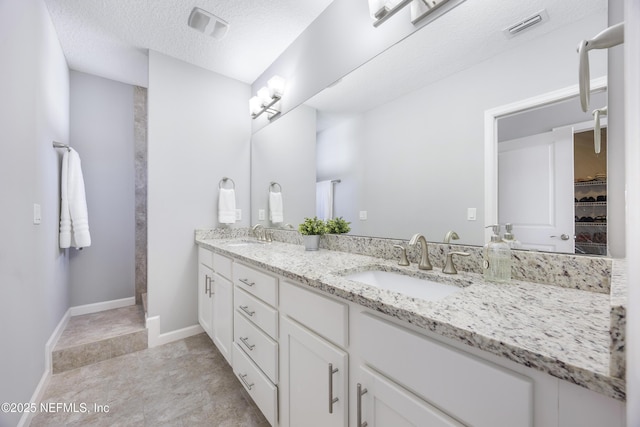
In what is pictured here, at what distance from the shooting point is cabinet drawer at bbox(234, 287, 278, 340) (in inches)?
45.4

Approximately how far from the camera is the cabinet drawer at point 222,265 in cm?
166

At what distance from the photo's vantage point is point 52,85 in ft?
6.26

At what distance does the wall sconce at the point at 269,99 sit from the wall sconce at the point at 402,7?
3.38 ft

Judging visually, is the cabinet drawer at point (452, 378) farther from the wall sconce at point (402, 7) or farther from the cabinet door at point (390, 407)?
the wall sconce at point (402, 7)

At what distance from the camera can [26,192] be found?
139cm

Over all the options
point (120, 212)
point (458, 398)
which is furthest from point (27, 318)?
point (458, 398)

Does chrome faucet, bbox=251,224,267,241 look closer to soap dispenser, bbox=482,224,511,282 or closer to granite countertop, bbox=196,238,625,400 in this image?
granite countertop, bbox=196,238,625,400

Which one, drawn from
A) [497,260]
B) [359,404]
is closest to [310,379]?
[359,404]

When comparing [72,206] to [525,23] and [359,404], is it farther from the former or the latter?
[525,23]

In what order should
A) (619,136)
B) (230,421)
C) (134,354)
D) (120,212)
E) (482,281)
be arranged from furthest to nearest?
(120,212) < (134,354) < (230,421) < (482,281) < (619,136)

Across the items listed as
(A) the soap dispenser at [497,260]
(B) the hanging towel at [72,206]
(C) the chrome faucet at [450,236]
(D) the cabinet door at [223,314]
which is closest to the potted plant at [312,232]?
(D) the cabinet door at [223,314]

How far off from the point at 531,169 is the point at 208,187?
237 centimetres

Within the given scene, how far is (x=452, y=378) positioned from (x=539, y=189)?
2.43 ft

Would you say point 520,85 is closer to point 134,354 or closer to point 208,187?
point 208,187
